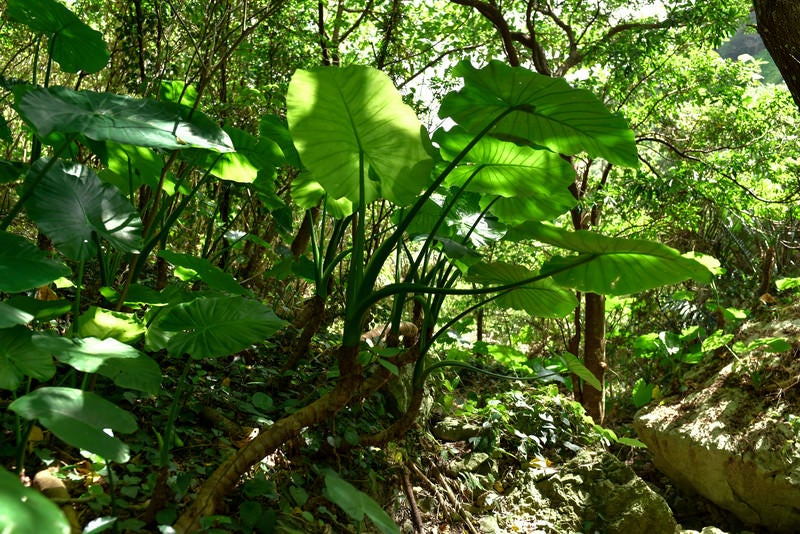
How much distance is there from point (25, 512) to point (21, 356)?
59 centimetres

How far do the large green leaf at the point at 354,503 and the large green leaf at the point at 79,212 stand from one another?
2.20 ft

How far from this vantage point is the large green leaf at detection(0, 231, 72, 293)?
99 cm

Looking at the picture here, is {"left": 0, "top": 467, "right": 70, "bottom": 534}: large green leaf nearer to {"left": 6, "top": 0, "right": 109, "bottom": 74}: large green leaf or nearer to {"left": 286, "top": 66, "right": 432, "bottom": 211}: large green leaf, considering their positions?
{"left": 286, "top": 66, "right": 432, "bottom": 211}: large green leaf

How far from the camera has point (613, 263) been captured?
1.65 m

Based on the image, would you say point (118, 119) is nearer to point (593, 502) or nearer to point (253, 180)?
point (253, 180)

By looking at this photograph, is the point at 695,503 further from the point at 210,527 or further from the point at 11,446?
the point at 11,446

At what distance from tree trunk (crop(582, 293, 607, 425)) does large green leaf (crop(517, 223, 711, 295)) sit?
2681 millimetres

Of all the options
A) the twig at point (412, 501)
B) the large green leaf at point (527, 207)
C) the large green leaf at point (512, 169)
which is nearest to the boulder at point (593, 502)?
the twig at point (412, 501)

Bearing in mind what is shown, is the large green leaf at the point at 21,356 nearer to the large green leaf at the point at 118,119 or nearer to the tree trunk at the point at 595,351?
the large green leaf at the point at 118,119

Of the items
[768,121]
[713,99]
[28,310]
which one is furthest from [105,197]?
[768,121]

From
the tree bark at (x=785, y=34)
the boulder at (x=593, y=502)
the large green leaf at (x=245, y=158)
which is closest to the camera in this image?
the large green leaf at (x=245, y=158)

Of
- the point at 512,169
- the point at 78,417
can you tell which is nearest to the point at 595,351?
the point at 512,169

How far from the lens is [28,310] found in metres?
1.23

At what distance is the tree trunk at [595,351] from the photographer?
14.1 feet
